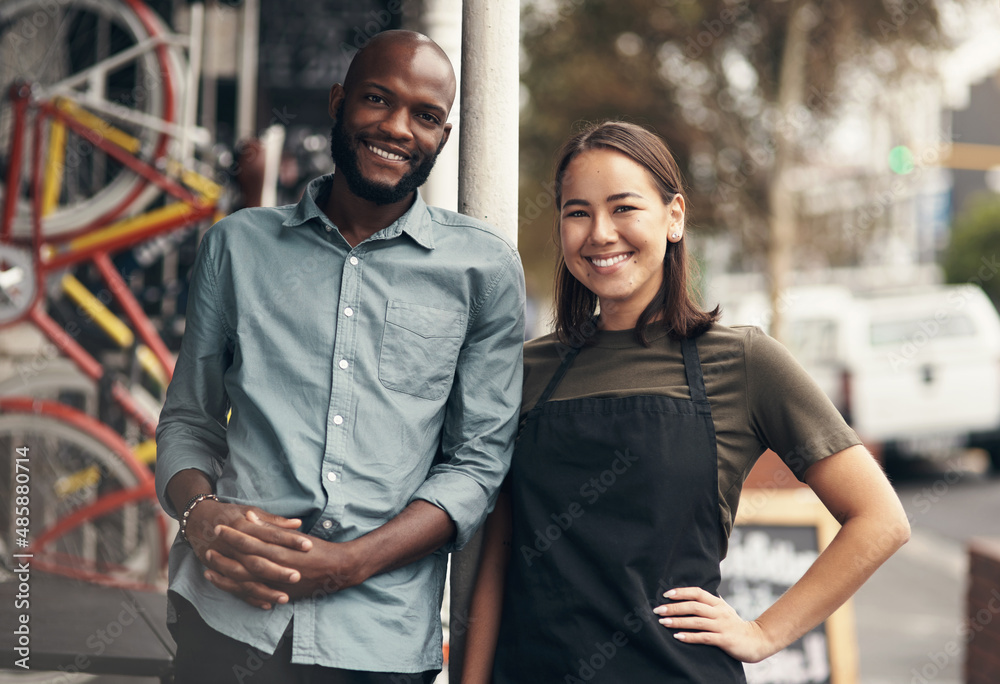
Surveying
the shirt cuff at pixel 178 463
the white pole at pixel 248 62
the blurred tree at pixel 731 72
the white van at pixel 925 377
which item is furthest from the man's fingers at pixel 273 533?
the white van at pixel 925 377

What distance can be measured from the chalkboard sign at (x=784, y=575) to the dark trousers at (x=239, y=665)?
255cm

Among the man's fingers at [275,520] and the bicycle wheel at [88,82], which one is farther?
the bicycle wheel at [88,82]

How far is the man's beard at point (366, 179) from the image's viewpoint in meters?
1.87

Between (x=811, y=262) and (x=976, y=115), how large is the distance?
24.7m

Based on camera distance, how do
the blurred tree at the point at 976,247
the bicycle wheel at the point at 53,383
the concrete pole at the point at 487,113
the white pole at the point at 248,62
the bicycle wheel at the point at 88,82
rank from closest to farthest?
the concrete pole at the point at 487,113 < the bicycle wheel at the point at 53,383 < the bicycle wheel at the point at 88,82 < the white pole at the point at 248,62 < the blurred tree at the point at 976,247

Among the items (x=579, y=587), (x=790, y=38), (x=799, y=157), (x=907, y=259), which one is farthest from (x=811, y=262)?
(x=907, y=259)

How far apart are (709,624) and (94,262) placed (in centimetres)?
361

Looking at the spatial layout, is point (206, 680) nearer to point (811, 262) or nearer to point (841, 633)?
point (841, 633)

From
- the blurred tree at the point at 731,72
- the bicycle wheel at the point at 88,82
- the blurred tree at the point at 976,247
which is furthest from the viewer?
the blurred tree at the point at 976,247

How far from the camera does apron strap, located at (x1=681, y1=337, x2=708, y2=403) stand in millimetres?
1857

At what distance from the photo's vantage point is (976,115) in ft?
106

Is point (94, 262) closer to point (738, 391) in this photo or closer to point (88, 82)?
point (88, 82)

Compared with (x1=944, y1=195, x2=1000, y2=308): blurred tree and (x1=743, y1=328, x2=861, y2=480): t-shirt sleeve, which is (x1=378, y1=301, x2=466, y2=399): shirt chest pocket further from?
(x1=944, y1=195, x2=1000, y2=308): blurred tree

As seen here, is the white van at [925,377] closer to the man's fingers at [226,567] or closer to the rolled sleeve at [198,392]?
the rolled sleeve at [198,392]
